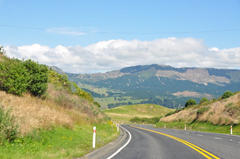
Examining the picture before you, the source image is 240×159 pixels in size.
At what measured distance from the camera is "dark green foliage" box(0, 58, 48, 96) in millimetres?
17906

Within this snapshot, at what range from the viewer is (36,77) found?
20125 mm

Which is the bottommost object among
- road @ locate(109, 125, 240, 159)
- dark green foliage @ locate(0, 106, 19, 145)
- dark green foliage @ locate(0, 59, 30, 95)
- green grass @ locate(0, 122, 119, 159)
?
road @ locate(109, 125, 240, 159)

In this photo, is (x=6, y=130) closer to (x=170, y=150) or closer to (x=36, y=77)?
(x=170, y=150)

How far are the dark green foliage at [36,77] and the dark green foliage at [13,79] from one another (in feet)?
2.64

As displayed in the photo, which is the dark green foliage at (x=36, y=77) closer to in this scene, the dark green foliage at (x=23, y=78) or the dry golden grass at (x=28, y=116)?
the dark green foliage at (x=23, y=78)

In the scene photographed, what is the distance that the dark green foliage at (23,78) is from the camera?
17.9 m

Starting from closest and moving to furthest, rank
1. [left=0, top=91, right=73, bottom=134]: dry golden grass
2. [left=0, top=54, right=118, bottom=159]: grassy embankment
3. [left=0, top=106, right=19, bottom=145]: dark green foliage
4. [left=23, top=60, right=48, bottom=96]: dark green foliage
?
[left=0, top=54, right=118, bottom=159]: grassy embankment → [left=0, top=106, right=19, bottom=145]: dark green foliage → [left=0, top=91, right=73, bottom=134]: dry golden grass → [left=23, top=60, right=48, bottom=96]: dark green foliage

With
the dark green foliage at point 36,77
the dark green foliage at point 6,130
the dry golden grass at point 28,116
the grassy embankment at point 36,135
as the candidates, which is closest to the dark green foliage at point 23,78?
the dark green foliage at point 36,77

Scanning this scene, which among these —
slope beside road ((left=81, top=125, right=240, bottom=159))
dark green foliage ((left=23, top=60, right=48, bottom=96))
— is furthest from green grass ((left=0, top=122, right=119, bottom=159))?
dark green foliage ((left=23, top=60, right=48, bottom=96))

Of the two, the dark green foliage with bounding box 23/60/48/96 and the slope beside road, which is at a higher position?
the dark green foliage with bounding box 23/60/48/96

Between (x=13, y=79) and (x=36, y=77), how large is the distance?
6.86 ft

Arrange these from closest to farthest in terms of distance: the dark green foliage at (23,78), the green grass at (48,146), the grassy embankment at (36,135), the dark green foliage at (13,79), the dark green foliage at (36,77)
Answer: the green grass at (48,146) < the grassy embankment at (36,135) < the dark green foliage at (13,79) < the dark green foliage at (23,78) < the dark green foliage at (36,77)

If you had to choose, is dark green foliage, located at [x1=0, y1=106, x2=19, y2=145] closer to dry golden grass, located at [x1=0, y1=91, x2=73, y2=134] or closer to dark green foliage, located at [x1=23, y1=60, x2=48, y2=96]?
dry golden grass, located at [x1=0, y1=91, x2=73, y2=134]

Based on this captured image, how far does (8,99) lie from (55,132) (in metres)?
4.27
